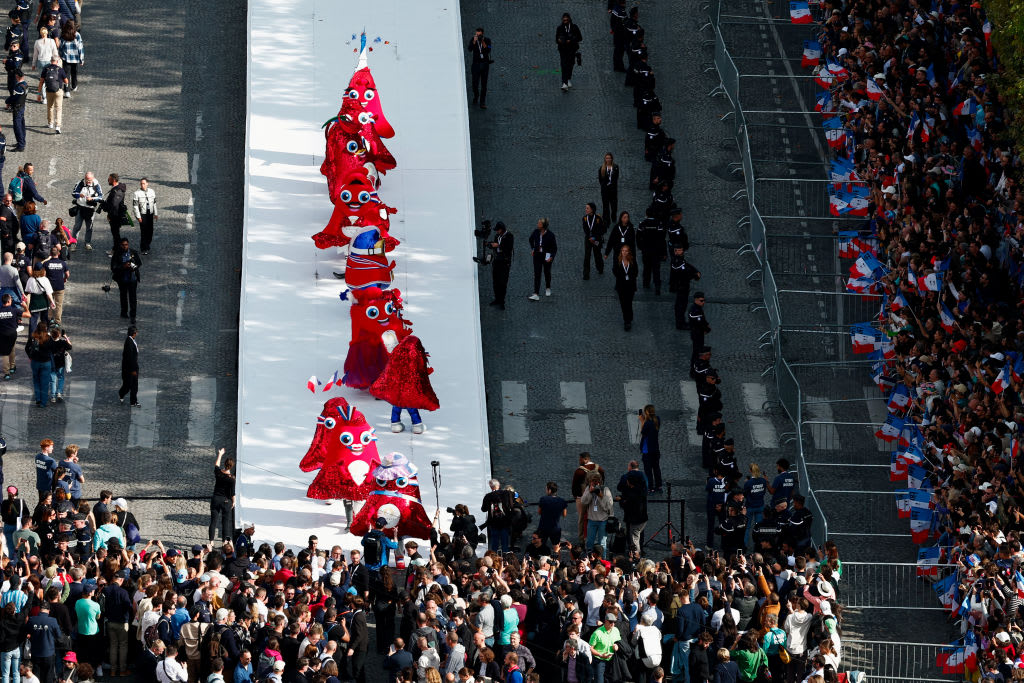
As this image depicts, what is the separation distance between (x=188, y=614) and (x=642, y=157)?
18168mm

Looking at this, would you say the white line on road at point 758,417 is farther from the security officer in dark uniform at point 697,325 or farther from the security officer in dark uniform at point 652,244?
the security officer in dark uniform at point 652,244

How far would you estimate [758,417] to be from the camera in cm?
3697

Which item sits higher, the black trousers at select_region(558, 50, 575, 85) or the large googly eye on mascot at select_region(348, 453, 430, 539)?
the black trousers at select_region(558, 50, 575, 85)

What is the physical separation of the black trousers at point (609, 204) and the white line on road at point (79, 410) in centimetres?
986

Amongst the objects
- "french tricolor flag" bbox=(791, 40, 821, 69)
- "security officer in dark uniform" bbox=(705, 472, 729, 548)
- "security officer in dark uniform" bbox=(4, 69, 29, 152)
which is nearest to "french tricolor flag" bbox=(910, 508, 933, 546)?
"security officer in dark uniform" bbox=(705, 472, 729, 548)

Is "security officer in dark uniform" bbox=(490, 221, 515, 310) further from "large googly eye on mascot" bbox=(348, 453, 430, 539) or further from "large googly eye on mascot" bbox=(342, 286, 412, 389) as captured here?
"large googly eye on mascot" bbox=(348, 453, 430, 539)

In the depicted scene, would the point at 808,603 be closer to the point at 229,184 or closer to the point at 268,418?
the point at 268,418

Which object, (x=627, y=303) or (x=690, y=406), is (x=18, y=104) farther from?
(x=690, y=406)

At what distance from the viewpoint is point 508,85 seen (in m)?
45.9

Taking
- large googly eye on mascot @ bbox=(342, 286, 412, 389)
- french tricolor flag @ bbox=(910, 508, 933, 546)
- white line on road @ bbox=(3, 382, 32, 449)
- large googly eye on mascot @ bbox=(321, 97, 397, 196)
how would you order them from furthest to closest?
large googly eye on mascot @ bbox=(321, 97, 397, 196)
large googly eye on mascot @ bbox=(342, 286, 412, 389)
white line on road @ bbox=(3, 382, 32, 449)
french tricolor flag @ bbox=(910, 508, 933, 546)

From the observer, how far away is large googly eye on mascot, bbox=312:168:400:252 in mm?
38344

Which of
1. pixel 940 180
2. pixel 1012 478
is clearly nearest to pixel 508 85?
pixel 940 180

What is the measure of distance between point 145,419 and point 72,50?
1057cm

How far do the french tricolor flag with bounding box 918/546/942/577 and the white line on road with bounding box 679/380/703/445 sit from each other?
208 inches
